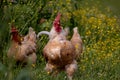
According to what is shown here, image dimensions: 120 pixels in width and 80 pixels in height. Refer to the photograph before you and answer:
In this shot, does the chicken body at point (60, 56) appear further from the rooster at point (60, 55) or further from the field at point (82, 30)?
the field at point (82, 30)

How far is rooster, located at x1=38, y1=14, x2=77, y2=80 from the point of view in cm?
526

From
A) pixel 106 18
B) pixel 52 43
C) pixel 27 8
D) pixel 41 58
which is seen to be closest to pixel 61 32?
pixel 52 43

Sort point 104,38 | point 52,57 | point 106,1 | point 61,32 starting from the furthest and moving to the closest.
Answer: point 104,38
point 61,32
point 52,57
point 106,1

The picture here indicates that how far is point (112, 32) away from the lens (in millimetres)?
8688

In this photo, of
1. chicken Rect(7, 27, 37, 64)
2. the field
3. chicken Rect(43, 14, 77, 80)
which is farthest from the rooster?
chicken Rect(7, 27, 37, 64)

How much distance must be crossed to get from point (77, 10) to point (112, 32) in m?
0.88

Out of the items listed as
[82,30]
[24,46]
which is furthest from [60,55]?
[82,30]

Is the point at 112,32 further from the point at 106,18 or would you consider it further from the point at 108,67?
the point at 108,67

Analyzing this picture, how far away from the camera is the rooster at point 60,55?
5258 mm

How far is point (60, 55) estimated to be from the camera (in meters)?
5.24

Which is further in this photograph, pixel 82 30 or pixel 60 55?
pixel 82 30

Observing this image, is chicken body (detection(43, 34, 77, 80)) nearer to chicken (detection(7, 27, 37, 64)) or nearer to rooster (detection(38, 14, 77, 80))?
rooster (detection(38, 14, 77, 80))

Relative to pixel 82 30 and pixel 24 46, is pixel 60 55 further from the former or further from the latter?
pixel 82 30

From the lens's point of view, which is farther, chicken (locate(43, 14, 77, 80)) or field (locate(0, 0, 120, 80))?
field (locate(0, 0, 120, 80))
